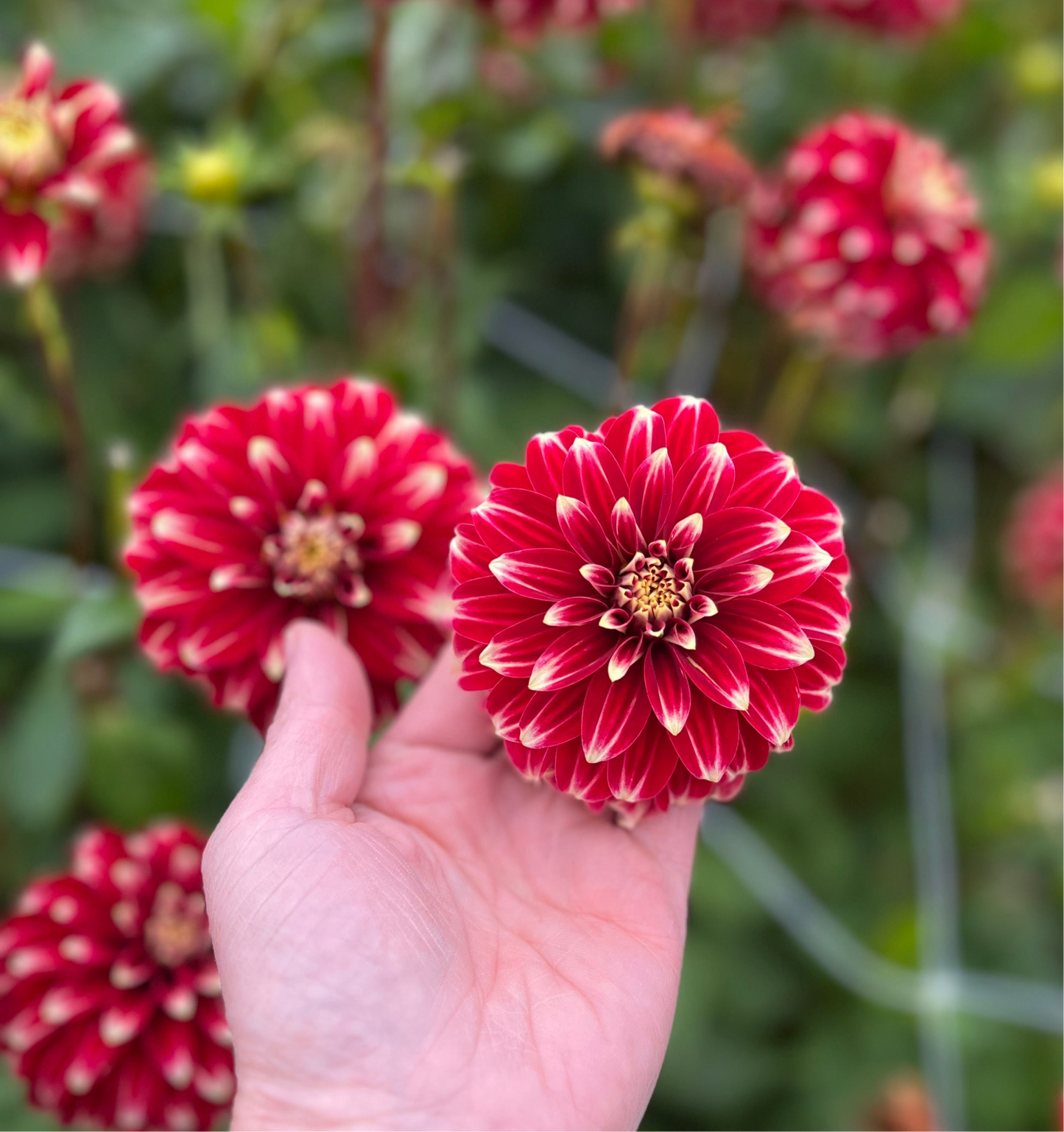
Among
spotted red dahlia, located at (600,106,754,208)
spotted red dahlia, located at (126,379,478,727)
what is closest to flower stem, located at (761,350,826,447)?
spotted red dahlia, located at (600,106,754,208)

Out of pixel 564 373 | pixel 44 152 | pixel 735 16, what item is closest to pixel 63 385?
pixel 44 152

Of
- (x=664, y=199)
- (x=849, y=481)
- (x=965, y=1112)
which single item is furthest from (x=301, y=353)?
(x=965, y=1112)

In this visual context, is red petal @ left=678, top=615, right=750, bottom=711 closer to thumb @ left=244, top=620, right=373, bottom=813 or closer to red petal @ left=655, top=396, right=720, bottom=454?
red petal @ left=655, top=396, right=720, bottom=454

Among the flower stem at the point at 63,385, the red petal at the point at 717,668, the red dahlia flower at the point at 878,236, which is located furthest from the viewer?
the red dahlia flower at the point at 878,236

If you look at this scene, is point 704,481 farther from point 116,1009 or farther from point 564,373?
point 564,373

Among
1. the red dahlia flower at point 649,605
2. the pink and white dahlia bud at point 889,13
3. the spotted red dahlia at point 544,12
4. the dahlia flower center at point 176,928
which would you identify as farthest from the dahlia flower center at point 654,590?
the pink and white dahlia bud at point 889,13

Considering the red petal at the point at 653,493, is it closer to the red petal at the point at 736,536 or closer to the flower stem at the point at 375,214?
the red petal at the point at 736,536

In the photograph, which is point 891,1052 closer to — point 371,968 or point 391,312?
point 371,968
